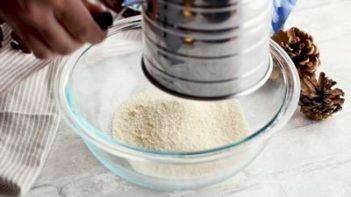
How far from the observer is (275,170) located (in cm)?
60

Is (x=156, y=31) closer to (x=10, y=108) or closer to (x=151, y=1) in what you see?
(x=151, y=1)

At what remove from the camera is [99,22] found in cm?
44

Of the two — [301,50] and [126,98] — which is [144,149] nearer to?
[126,98]

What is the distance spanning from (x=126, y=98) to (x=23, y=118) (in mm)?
119

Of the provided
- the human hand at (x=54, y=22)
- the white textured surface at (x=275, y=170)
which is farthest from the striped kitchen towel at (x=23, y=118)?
the human hand at (x=54, y=22)

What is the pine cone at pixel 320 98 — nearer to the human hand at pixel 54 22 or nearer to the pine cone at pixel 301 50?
the pine cone at pixel 301 50

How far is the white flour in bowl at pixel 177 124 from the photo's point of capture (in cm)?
57

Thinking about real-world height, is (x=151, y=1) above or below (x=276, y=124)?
above

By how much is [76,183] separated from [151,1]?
0.27 m

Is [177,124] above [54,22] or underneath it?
underneath

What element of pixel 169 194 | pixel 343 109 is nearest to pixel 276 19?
pixel 343 109

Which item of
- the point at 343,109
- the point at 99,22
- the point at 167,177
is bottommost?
the point at 343,109

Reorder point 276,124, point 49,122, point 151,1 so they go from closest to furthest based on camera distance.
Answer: point 151,1
point 276,124
point 49,122

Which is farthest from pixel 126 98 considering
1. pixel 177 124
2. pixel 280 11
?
pixel 280 11
